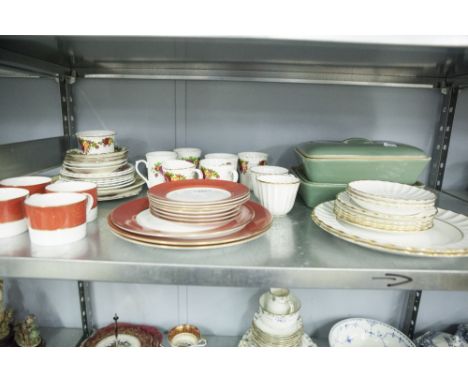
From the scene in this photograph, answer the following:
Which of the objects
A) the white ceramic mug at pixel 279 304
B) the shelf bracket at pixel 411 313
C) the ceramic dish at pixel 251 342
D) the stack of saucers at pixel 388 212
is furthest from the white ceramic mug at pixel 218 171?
the shelf bracket at pixel 411 313

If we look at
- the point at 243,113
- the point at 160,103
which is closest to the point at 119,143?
the point at 160,103

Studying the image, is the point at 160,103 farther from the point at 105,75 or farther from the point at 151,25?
the point at 151,25

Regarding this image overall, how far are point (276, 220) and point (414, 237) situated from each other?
23 centimetres

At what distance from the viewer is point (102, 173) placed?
705 millimetres

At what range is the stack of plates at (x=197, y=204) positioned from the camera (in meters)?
0.51

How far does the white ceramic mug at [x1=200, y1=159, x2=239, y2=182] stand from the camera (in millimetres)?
703

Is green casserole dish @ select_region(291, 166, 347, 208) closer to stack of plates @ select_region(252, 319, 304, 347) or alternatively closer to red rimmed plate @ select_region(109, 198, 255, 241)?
red rimmed plate @ select_region(109, 198, 255, 241)

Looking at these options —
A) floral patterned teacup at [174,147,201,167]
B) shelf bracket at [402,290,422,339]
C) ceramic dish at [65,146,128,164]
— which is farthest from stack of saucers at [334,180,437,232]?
shelf bracket at [402,290,422,339]

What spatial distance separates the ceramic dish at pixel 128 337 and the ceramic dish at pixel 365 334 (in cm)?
53

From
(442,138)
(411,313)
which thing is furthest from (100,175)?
(411,313)

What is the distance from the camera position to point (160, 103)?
92 centimetres

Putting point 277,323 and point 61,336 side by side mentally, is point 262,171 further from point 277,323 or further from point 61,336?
point 61,336

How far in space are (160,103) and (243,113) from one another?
0.75ft

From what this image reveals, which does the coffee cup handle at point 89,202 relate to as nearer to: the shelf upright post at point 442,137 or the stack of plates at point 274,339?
the stack of plates at point 274,339
